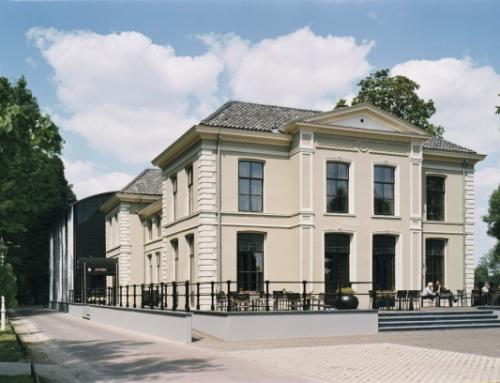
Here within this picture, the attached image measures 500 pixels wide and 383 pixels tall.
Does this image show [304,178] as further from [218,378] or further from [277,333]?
[218,378]

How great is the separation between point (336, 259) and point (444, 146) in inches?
344

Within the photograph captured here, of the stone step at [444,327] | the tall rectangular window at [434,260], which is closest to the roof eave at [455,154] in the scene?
the tall rectangular window at [434,260]

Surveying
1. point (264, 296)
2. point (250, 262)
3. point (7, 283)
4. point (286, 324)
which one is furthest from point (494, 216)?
point (7, 283)

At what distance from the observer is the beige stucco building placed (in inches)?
1055

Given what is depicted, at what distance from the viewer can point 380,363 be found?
46.0 ft

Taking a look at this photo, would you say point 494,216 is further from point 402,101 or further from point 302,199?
point 302,199

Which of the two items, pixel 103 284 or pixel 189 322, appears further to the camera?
pixel 103 284

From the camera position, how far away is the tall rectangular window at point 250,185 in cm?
2752

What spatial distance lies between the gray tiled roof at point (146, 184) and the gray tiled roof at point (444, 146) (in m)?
19.2

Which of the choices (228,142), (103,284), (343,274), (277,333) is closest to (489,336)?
(277,333)

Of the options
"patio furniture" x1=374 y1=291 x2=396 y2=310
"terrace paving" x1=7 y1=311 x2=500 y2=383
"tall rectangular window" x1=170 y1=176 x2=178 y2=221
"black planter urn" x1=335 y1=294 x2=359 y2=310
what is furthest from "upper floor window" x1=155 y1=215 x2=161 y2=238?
"black planter urn" x1=335 y1=294 x2=359 y2=310

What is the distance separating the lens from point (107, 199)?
1928 inches

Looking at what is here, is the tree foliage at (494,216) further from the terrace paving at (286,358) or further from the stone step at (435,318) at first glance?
the terrace paving at (286,358)

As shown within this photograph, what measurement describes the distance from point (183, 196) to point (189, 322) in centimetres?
1144
